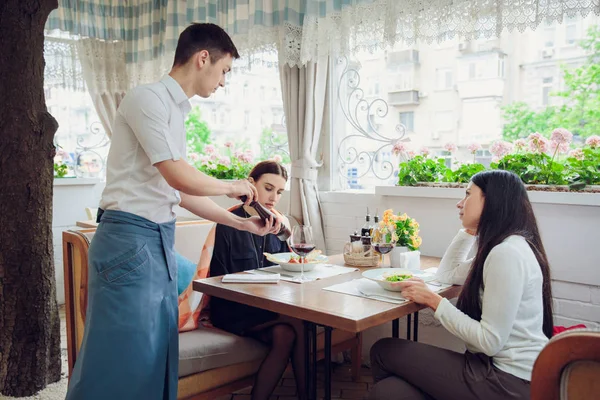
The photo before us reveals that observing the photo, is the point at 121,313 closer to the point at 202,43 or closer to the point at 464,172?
the point at 202,43

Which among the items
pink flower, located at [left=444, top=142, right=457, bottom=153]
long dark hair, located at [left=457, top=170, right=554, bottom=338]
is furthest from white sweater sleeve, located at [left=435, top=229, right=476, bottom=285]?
pink flower, located at [left=444, top=142, right=457, bottom=153]

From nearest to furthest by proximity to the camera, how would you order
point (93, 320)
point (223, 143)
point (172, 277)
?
point (93, 320)
point (172, 277)
point (223, 143)

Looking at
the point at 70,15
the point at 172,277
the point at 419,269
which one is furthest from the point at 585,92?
the point at 70,15

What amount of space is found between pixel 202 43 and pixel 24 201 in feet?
5.24

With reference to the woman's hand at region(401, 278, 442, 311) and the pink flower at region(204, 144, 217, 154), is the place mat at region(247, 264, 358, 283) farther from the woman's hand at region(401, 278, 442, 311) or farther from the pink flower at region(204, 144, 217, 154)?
the pink flower at region(204, 144, 217, 154)

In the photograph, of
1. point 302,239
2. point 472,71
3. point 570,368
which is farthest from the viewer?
point 472,71

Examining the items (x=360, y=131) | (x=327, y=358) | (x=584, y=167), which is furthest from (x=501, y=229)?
(x=360, y=131)

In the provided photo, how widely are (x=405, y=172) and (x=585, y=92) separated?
1.01 meters

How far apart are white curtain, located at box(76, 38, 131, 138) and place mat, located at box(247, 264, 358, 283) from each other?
10.9 ft

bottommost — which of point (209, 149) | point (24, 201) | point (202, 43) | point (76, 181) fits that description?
point (24, 201)

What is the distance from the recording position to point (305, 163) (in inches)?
140

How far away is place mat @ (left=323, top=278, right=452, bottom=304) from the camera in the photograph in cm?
192

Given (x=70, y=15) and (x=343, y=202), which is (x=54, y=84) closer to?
(x=70, y=15)

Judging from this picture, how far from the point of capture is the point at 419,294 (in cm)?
188
